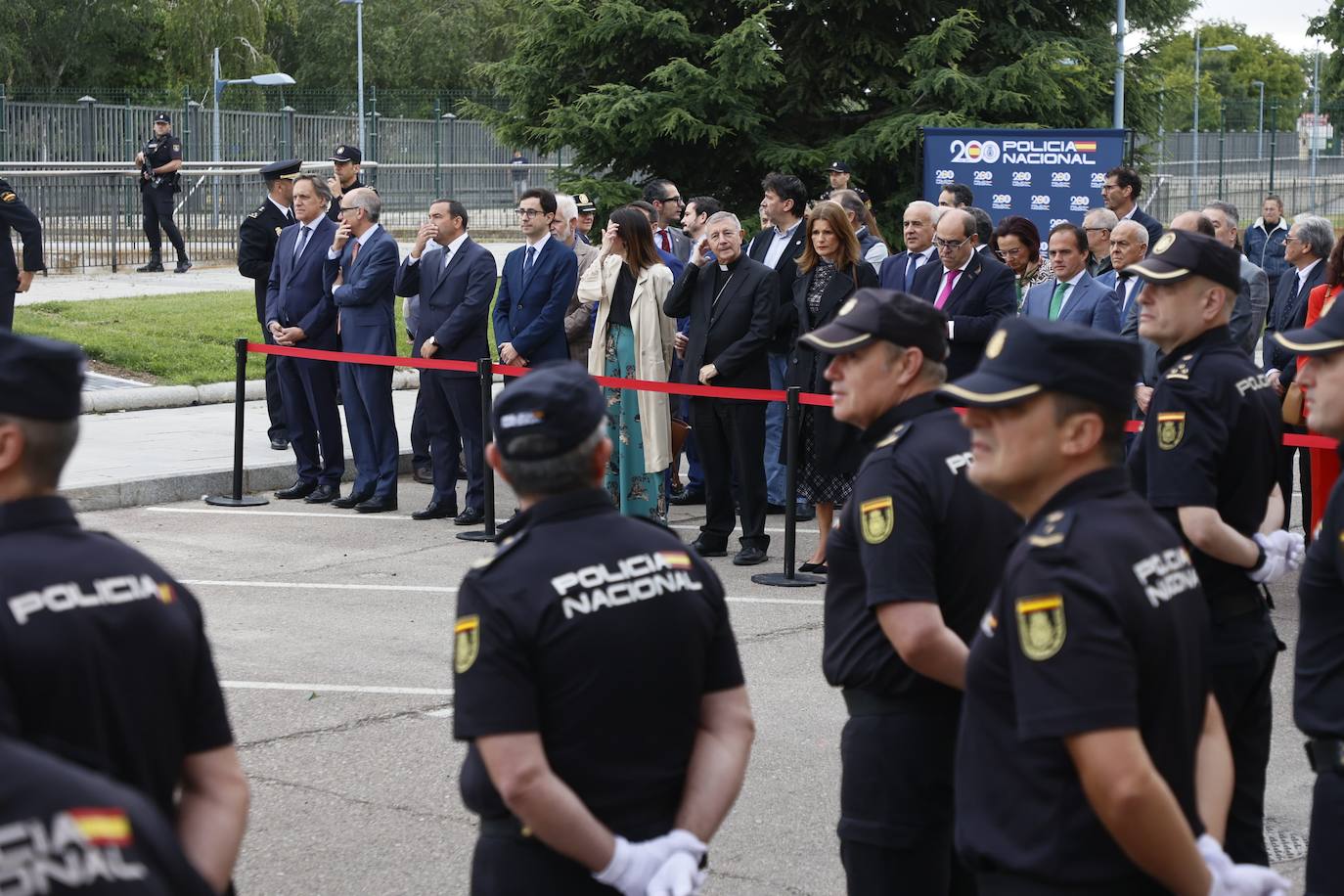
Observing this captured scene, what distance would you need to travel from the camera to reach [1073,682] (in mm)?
2809

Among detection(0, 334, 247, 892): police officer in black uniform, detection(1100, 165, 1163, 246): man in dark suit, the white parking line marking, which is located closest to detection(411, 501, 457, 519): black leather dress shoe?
the white parking line marking

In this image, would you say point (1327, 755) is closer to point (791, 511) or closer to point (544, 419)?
point (544, 419)

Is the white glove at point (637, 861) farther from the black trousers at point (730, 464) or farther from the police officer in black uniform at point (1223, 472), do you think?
the black trousers at point (730, 464)

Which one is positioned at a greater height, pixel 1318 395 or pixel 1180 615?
pixel 1318 395

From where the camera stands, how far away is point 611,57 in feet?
61.4

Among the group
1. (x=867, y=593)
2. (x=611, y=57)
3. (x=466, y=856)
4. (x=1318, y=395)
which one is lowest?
(x=466, y=856)

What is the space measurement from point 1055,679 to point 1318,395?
1.62 meters

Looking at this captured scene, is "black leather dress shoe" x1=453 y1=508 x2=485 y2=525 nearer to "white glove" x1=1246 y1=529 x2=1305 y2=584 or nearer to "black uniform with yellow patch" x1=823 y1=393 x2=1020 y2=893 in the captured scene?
"white glove" x1=1246 y1=529 x2=1305 y2=584

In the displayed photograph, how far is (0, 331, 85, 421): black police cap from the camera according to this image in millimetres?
2887

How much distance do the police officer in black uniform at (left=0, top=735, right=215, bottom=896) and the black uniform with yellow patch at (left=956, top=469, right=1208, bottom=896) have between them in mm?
1570

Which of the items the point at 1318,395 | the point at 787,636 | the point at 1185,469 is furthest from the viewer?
the point at 787,636

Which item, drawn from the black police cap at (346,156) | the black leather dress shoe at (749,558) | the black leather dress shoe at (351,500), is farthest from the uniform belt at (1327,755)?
the black police cap at (346,156)

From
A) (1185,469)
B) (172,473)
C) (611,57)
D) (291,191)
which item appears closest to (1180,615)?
(1185,469)

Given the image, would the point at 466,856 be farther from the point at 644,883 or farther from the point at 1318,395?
the point at 1318,395
